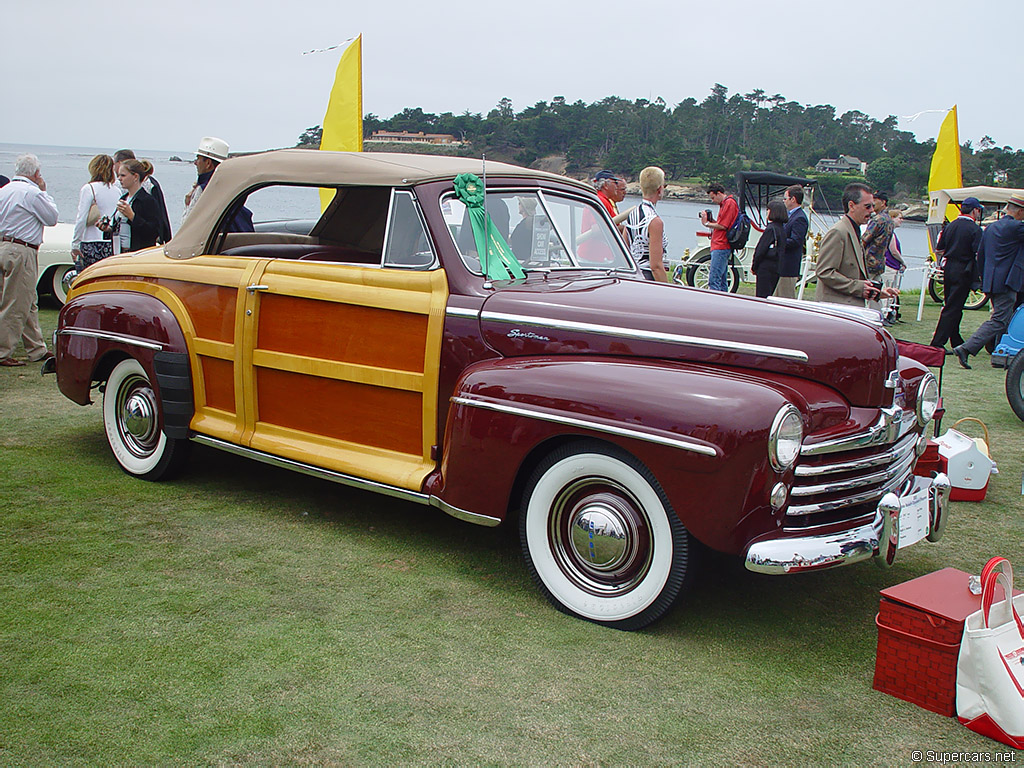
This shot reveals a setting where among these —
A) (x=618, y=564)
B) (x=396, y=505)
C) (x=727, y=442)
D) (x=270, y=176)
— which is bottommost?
(x=396, y=505)

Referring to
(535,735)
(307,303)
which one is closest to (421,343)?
(307,303)

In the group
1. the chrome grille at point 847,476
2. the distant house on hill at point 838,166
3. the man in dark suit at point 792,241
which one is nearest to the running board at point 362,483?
the chrome grille at point 847,476

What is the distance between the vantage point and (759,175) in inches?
637

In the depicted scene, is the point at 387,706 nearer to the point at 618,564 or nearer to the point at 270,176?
the point at 618,564

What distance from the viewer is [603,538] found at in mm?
3305

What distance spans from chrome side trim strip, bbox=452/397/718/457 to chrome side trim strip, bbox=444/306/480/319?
0.39 meters

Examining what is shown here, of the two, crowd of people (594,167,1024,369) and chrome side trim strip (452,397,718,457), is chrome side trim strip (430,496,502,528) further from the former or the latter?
crowd of people (594,167,1024,369)

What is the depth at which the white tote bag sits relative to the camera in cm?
258

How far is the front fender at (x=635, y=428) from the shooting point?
2.96 meters

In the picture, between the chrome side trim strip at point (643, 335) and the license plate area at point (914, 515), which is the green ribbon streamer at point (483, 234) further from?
the license plate area at point (914, 515)

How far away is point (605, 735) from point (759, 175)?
1510cm

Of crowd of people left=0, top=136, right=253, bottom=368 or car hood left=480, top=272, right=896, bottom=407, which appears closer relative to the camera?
car hood left=480, top=272, right=896, bottom=407

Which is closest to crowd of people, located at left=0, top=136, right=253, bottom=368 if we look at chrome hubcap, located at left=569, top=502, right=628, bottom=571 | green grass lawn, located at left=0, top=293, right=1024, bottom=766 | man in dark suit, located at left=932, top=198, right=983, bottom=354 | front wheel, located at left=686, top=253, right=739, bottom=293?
green grass lawn, located at left=0, top=293, right=1024, bottom=766

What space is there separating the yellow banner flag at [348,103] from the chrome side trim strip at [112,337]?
13.0 feet
